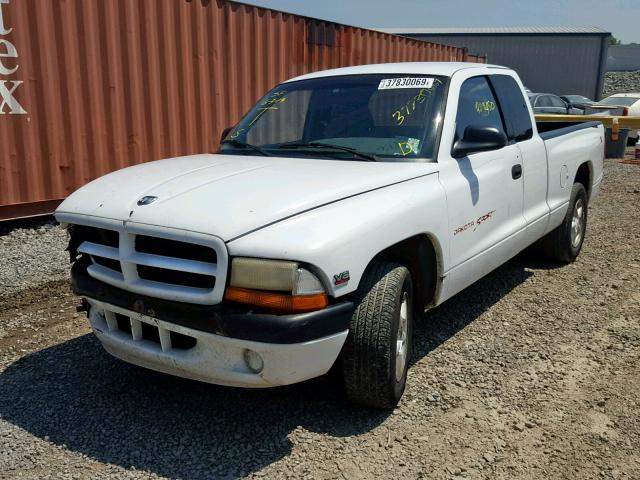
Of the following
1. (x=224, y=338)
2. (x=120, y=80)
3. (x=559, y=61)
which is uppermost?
(x=559, y=61)

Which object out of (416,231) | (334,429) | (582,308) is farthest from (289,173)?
(582,308)

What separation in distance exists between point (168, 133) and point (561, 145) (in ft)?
15.8

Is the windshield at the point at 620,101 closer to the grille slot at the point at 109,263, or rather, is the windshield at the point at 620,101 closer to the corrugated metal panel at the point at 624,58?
the grille slot at the point at 109,263

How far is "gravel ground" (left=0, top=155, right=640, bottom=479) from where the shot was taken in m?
2.82

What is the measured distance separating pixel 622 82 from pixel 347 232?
180 ft

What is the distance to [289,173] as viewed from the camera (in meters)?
3.31

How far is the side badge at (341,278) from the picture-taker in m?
2.69

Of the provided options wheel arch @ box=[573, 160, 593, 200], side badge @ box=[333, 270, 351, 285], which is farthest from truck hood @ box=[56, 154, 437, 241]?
wheel arch @ box=[573, 160, 593, 200]

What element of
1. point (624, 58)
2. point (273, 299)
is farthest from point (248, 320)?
point (624, 58)

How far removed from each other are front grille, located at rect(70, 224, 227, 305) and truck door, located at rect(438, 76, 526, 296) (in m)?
1.51

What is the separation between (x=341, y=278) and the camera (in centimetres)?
271

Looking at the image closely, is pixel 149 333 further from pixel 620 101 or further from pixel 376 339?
pixel 620 101

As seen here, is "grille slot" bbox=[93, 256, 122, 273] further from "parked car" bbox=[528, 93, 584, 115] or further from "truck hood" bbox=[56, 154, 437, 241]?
"parked car" bbox=[528, 93, 584, 115]

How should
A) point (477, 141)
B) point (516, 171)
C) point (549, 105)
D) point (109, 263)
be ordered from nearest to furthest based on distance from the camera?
point (109, 263)
point (477, 141)
point (516, 171)
point (549, 105)
